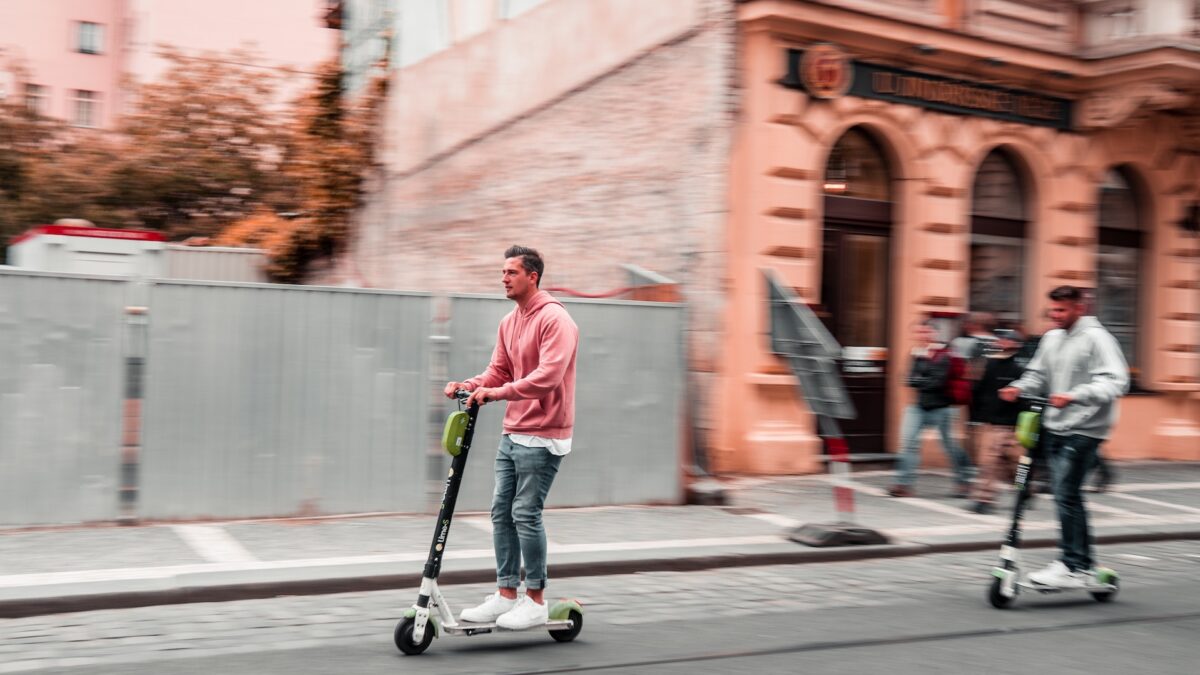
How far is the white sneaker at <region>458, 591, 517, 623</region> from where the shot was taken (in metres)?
5.57

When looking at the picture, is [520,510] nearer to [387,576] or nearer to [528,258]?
[528,258]

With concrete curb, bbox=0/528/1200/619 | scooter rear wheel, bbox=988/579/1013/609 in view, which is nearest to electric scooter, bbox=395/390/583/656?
concrete curb, bbox=0/528/1200/619

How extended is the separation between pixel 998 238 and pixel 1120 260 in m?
2.39

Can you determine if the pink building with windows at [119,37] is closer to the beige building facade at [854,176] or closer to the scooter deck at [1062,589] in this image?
the beige building facade at [854,176]

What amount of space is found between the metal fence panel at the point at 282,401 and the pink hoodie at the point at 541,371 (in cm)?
368

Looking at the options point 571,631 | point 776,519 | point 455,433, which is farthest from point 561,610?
point 776,519

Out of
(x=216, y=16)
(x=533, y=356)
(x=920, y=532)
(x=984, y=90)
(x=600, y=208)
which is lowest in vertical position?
(x=920, y=532)

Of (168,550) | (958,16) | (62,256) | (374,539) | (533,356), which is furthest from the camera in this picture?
(62,256)

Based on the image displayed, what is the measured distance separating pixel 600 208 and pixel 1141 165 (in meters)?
7.07

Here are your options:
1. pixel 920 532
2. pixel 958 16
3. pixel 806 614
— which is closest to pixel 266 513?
pixel 806 614

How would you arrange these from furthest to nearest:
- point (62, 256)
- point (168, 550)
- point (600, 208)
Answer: point (62, 256) → point (600, 208) → point (168, 550)

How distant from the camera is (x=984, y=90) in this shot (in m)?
14.6

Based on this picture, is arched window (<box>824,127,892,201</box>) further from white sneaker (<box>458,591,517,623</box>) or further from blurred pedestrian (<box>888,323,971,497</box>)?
white sneaker (<box>458,591,517,623</box>)

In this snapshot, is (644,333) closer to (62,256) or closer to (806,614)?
(806,614)
